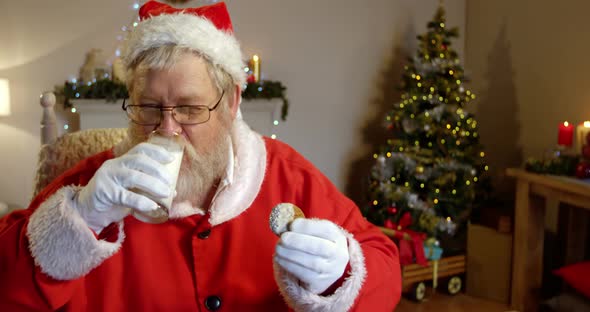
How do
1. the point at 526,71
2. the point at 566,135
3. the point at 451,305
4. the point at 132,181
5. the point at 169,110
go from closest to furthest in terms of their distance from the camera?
the point at 132,181
the point at 169,110
the point at 566,135
the point at 451,305
the point at 526,71

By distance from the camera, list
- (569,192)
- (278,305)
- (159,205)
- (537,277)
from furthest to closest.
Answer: (537,277)
(569,192)
(278,305)
(159,205)

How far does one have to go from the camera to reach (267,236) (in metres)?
1.36

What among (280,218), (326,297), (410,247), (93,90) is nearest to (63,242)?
(280,218)

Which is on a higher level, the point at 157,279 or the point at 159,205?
the point at 159,205

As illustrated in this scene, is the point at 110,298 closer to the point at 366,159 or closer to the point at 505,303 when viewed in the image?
the point at 505,303

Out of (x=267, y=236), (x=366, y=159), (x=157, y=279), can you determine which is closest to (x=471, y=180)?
(x=366, y=159)

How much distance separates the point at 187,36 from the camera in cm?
128

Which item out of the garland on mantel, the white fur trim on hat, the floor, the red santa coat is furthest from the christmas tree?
the white fur trim on hat

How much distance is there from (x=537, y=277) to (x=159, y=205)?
2.66 metres

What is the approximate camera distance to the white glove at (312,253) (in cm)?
98

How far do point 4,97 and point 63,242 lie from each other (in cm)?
303

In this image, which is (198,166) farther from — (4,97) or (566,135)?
(4,97)

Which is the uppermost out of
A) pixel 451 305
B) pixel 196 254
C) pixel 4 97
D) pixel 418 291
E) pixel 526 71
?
pixel 526 71

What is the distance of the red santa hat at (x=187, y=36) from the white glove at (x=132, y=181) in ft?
1.28
